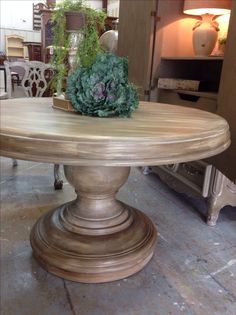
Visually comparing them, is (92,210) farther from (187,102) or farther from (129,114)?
(187,102)

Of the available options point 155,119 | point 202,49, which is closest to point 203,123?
point 155,119

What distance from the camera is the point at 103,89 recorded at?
2.96 ft

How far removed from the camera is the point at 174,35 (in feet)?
6.82

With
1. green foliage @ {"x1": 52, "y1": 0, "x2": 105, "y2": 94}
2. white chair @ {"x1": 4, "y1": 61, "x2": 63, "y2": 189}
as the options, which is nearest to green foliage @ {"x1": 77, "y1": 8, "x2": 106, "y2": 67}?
green foliage @ {"x1": 52, "y1": 0, "x2": 105, "y2": 94}

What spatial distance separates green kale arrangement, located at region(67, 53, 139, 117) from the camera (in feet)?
2.97

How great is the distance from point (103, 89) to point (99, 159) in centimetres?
29

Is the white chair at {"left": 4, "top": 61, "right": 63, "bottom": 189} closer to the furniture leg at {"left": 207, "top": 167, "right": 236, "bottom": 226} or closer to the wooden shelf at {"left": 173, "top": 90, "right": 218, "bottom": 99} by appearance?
the wooden shelf at {"left": 173, "top": 90, "right": 218, "bottom": 99}

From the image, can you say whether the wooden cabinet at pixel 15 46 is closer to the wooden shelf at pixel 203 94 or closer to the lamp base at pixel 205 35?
the lamp base at pixel 205 35

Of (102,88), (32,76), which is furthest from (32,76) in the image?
(102,88)

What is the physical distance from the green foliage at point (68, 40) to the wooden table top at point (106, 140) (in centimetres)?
25

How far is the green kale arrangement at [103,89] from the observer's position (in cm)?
90

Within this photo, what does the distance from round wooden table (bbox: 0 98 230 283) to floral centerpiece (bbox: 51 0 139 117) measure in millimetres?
36

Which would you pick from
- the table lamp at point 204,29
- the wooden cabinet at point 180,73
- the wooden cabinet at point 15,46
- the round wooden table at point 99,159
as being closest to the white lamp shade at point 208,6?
the table lamp at point 204,29

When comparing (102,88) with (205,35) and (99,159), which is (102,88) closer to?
(99,159)
